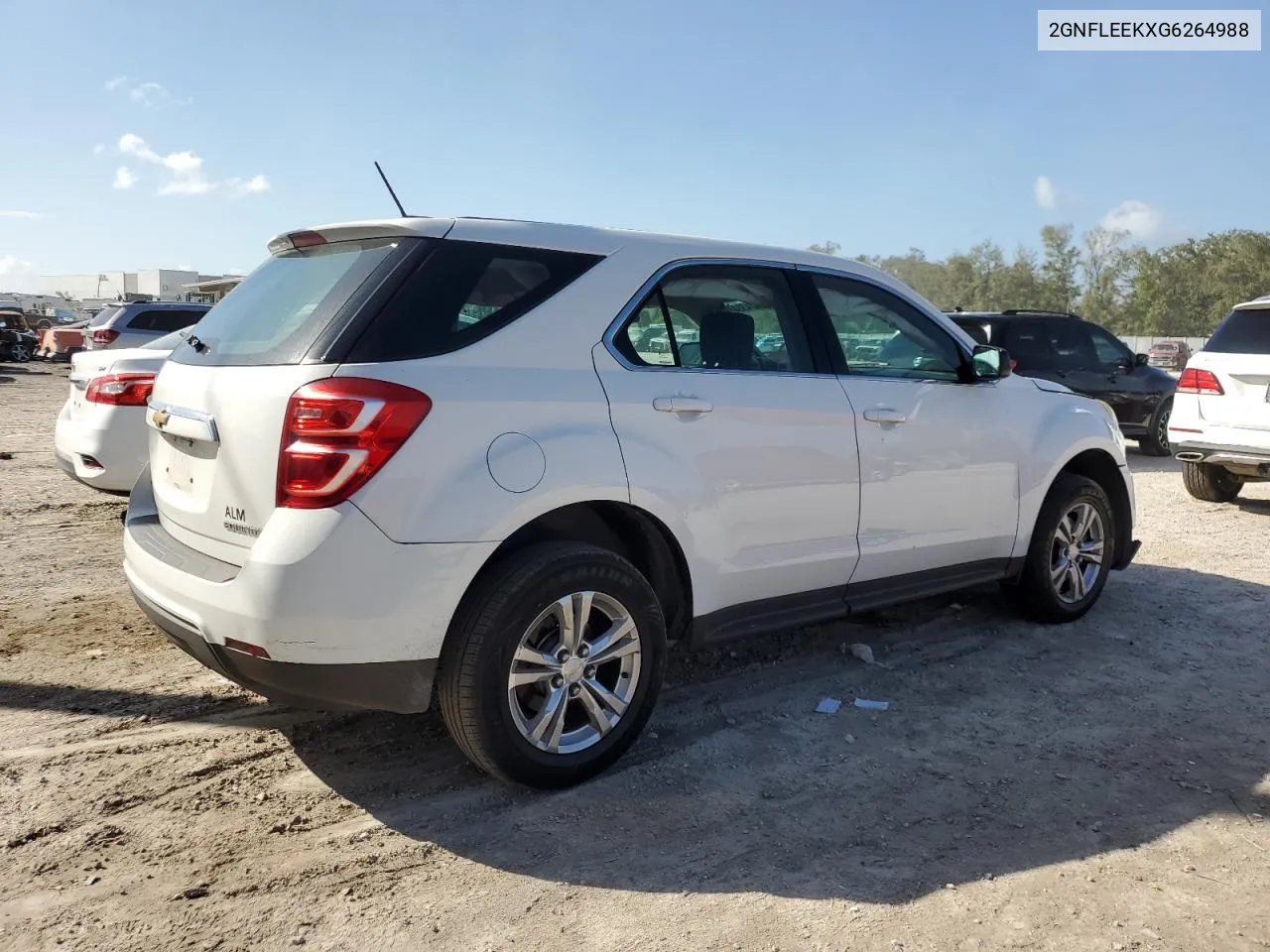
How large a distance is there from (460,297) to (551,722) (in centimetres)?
141

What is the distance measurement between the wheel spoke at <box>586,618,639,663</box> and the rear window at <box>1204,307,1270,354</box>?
22.5 feet

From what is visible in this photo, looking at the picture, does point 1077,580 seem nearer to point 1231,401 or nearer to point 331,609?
point 1231,401

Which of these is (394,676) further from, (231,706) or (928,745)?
(928,745)

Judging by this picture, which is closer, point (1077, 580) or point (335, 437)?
point (335, 437)

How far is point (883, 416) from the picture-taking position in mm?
4336

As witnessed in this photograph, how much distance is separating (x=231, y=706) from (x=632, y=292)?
2.30 m

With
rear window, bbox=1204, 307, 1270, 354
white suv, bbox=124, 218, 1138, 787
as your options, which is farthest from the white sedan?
rear window, bbox=1204, 307, 1270, 354

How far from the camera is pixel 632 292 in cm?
366

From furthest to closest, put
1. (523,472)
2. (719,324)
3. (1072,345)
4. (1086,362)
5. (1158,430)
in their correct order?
(1158,430) → (1086,362) → (1072,345) → (719,324) → (523,472)

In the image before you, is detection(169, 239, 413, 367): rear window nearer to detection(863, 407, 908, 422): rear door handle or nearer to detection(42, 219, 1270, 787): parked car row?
detection(42, 219, 1270, 787): parked car row

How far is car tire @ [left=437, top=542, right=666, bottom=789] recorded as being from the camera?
3.15 metres

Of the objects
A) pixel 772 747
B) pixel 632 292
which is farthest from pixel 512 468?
pixel 772 747

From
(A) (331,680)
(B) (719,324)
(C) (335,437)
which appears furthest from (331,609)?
(B) (719,324)

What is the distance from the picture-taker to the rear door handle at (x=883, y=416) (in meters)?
4.28
